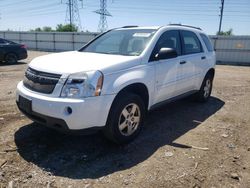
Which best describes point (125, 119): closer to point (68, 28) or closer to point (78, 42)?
point (78, 42)

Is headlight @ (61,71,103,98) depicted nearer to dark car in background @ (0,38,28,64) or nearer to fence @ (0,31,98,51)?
dark car in background @ (0,38,28,64)

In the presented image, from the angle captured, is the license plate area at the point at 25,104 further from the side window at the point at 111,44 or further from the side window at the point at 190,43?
the side window at the point at 190,43

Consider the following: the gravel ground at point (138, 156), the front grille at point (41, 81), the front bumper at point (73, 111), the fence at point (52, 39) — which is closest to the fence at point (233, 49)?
the fence at point (52, 39)

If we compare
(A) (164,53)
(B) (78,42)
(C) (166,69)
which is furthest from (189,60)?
(B) (78,42)

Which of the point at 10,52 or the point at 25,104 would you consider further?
the point at 10,52

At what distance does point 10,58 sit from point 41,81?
11.6 m

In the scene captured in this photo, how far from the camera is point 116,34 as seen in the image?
5066mm

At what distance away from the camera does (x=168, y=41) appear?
15.8 ft

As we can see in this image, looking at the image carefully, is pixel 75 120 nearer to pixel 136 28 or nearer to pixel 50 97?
pixel 50 97

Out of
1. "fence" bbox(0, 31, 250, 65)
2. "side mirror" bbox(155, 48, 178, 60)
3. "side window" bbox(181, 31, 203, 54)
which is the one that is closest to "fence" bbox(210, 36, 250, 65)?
"fence" bbox(0, 31, 250, 65)

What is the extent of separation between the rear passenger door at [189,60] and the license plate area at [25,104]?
278cm

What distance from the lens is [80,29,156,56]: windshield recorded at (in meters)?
4.38

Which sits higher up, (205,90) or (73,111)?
(73,111)

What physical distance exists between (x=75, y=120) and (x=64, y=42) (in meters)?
23.2
